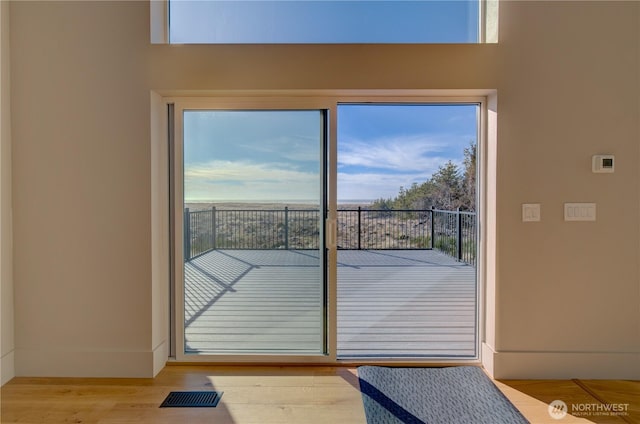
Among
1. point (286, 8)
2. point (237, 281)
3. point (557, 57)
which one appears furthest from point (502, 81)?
point (237, 281)

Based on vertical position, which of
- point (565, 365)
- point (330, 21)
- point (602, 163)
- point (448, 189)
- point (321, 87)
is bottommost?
point (565, 365)

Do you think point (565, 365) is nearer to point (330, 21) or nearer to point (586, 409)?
point (586, 409)

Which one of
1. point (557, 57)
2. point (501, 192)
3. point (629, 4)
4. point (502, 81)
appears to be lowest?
point (501, 192)

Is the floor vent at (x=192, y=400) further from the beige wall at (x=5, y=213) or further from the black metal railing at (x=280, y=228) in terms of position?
the beige wall at (x=5, y=213)

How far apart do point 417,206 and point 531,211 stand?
2.43 ft

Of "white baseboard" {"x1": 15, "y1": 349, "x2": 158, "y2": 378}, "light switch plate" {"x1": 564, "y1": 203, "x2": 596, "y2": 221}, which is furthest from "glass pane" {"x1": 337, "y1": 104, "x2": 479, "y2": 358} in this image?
"white baseboard" {"x1": 15, "y1": 349, "x2": 158, "y2": 378}

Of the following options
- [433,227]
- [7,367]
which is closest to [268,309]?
[433,227]

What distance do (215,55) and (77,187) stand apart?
1.30 meters

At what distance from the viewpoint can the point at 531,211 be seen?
2.19 m

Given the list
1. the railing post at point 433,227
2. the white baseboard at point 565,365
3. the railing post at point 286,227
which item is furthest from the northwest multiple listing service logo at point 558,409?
the railing post at point 286,227

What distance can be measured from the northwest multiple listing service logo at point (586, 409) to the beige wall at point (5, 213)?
3.44 m

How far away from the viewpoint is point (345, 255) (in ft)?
9.98

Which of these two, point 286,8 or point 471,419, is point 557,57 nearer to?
point 286,8

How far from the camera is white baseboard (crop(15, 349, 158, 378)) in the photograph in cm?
224
